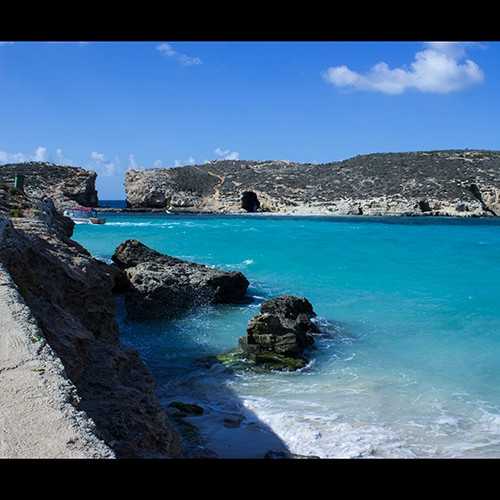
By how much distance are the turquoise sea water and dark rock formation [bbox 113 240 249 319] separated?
2.16 ft

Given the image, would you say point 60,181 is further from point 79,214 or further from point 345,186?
point 345,186

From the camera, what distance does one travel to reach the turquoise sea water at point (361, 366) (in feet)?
27.2

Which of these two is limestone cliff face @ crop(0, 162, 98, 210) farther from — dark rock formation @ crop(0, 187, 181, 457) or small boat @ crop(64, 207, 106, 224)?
dark rock formation @ crop(0, 187, 181, 457)

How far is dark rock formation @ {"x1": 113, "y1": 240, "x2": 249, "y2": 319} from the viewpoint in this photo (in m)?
16.8

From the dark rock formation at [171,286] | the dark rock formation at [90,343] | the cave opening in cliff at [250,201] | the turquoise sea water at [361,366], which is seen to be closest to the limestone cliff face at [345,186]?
the cave opening in cliff at [250,201]

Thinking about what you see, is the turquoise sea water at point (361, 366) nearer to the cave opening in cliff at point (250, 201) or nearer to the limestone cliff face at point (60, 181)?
the limestone cliff face at point (60, 181)

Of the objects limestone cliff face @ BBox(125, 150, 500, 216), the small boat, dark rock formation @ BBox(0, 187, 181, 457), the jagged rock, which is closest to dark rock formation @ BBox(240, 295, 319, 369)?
the jagged rock

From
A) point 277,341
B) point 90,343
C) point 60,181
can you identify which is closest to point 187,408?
point 277,341

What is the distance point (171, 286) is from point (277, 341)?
19.9 feet
